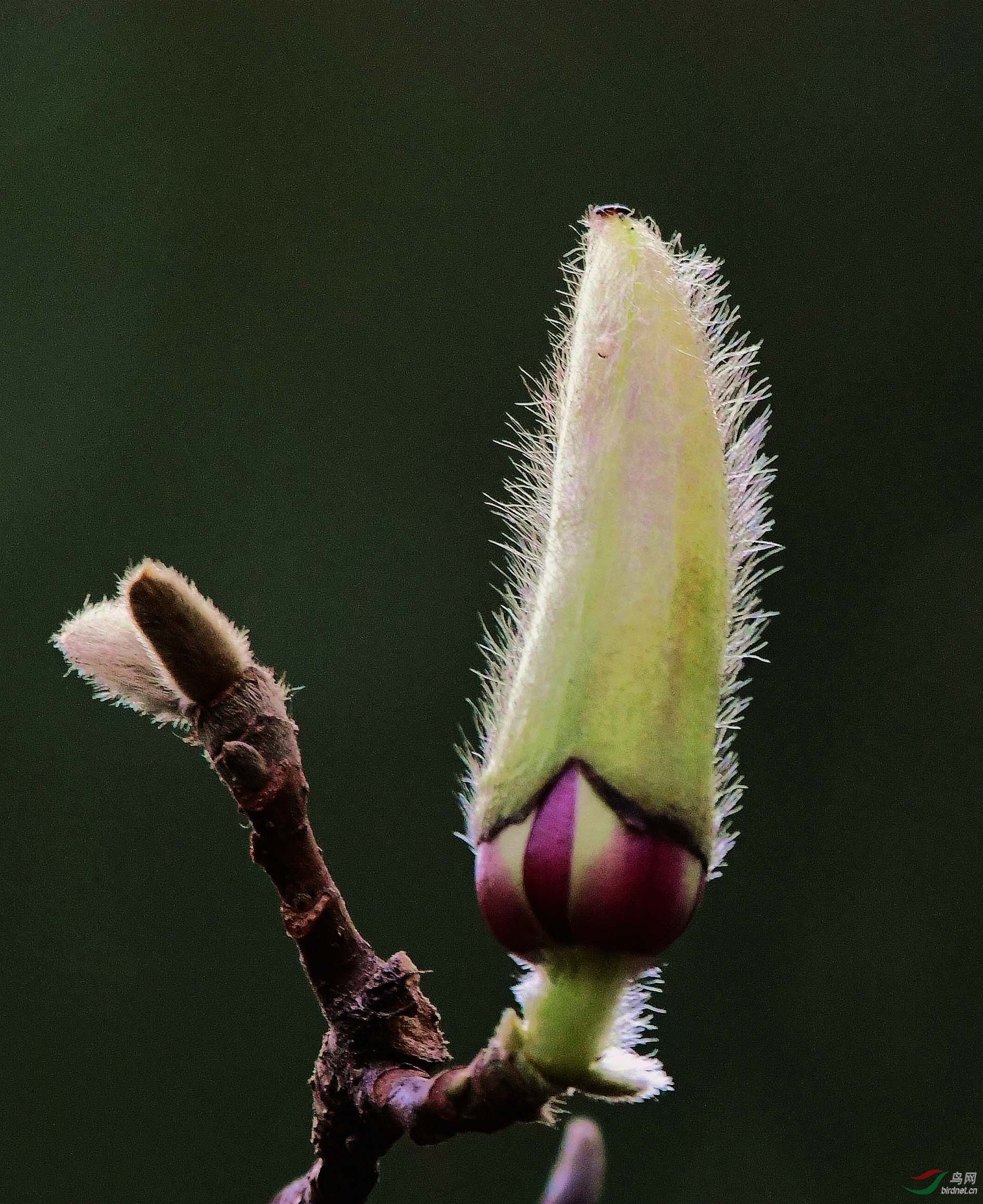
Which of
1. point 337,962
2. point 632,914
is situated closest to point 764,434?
point 632,914

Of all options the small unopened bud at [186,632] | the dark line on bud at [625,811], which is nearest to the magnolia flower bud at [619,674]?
the dark line on bud at [625,811]

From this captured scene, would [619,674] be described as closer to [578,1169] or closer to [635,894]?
[635,894]

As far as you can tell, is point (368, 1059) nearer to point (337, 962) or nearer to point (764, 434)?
point (337, 962)

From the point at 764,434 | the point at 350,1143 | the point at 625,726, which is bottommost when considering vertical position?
the point at 350,1143

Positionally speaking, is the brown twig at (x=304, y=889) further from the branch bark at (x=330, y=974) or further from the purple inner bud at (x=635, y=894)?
the purple inner bud at (x=635, y=894)

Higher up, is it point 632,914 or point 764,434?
point 764,434

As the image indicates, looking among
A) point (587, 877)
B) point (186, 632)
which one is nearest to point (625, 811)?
point (587, 877)

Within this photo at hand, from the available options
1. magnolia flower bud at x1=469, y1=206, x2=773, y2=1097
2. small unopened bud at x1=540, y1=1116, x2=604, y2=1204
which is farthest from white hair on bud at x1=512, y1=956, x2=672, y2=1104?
small unopened bud at x1=540, y1=1116, x2=604, y2=1204
